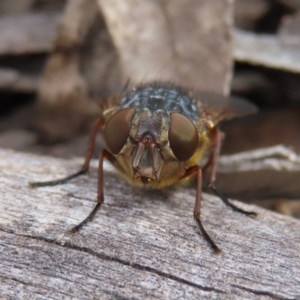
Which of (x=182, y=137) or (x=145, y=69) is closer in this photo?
(x=182, y=137)

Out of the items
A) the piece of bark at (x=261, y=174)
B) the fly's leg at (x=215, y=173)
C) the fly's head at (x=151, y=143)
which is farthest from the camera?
the piece of bark at (x=261, y=174)

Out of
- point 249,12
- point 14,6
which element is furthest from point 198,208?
point 14,6

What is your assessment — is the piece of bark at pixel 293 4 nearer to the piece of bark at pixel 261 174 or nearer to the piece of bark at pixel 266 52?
the piece of bark at pixel 266 52

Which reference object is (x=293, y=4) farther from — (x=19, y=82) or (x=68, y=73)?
(x=19, y=82)

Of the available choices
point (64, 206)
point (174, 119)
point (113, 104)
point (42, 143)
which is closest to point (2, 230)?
point (64, 206)

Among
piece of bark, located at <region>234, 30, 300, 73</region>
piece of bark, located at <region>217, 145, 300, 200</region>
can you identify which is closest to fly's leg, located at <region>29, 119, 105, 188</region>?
piece of bark, located at <region>217, 145, 300, 200</region>

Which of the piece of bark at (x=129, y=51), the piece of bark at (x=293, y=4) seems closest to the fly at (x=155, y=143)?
the piece of bark at (x=129, y=51)

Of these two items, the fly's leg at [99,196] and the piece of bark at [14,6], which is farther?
the piece of bark at [14,6]
